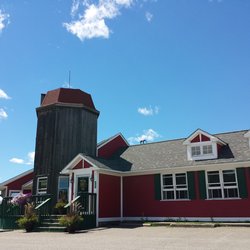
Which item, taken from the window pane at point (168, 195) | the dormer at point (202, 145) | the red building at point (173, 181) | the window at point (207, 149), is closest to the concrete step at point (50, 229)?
the red building at point (173, 181)

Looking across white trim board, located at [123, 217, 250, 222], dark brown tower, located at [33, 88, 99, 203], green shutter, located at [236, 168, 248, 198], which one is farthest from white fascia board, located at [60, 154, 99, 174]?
green shutter, located at [236, 168, 248, 198]

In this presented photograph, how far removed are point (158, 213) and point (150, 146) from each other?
5.60 metres

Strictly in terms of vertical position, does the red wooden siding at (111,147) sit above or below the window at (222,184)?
above

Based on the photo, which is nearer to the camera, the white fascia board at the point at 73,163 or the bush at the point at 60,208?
the bush at the point at 60,208

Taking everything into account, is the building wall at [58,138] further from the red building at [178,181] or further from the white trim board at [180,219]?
the white trim board at [180,219]

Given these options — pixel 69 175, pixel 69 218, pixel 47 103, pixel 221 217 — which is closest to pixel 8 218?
pixel 69 175

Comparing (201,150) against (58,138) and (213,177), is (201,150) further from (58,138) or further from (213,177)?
(58,138)

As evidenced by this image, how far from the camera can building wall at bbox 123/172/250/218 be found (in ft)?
52.3

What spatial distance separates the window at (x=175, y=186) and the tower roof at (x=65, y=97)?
803cm

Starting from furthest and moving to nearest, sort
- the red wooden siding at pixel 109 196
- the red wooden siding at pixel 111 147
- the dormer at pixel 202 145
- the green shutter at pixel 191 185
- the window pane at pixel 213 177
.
Answer: the red wooden siding at pixel 111 147
the red wooden siding at pixel 109 196
the dormer at pixel 202 145
the green shutter at pixel 191 185
the window pane at pixel 213 177

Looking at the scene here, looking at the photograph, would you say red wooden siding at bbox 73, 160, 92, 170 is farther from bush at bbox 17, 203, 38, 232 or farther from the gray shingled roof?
bush at bbox 17, 203, 38, 232

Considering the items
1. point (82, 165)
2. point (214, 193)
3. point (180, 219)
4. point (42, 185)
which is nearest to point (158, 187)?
point (180, 219)

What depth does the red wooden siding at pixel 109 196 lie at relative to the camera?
17469 millimetres

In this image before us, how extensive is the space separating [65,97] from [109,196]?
7595mm
